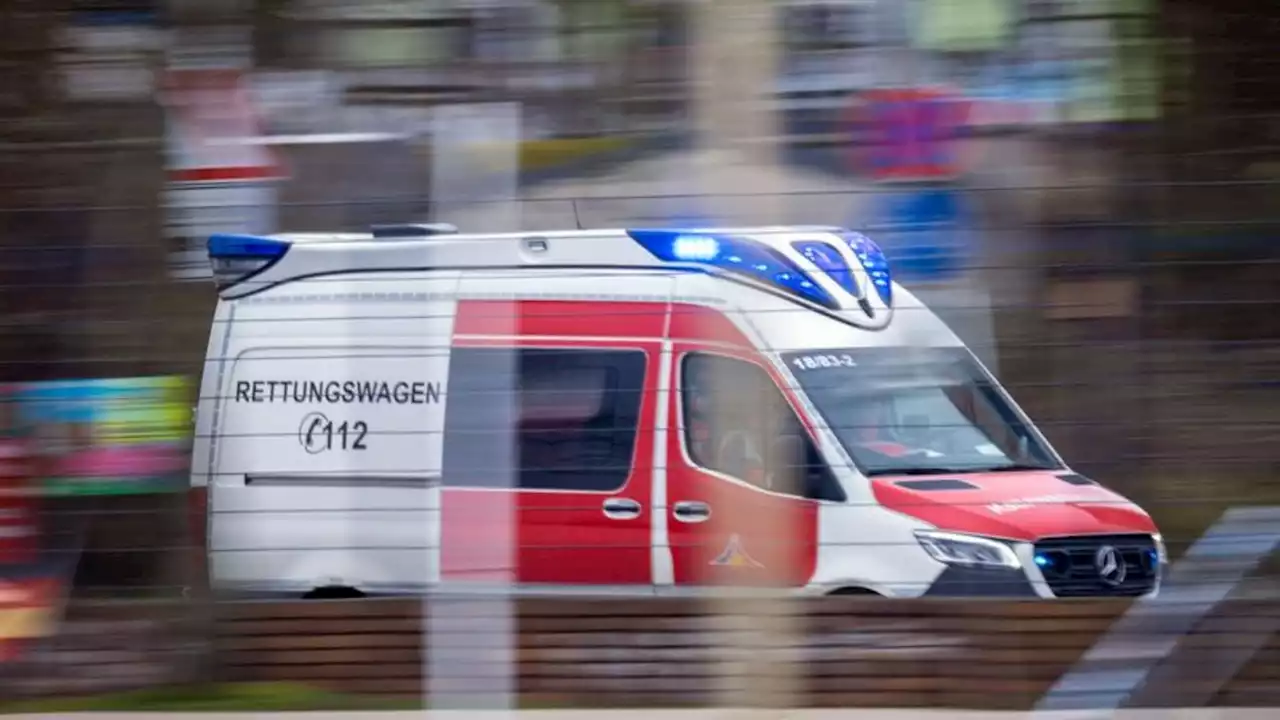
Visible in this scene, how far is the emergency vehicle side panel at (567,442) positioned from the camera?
414cm

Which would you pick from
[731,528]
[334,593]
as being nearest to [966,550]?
[731,528]

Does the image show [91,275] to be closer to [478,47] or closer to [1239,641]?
[478,47]

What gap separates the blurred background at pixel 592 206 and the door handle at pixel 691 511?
317 mm

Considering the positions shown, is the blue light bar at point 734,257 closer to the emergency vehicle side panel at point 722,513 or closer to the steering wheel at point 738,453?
the emergency vehicle side panel at point 722,513

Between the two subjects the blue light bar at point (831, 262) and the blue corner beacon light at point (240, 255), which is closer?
the blue light bar at point (831, 262)

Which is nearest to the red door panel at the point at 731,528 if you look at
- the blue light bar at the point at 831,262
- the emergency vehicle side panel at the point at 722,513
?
the emergency vehicle side panel at the point at 722,513

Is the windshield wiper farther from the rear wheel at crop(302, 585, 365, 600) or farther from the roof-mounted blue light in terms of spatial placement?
the rear wheel at crop(302, 585, 365, 600)

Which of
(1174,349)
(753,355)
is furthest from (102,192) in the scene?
(1174,349)

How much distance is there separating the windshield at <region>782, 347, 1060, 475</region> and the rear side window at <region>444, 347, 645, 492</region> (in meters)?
0.56

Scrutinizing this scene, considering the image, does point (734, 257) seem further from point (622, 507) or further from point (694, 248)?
point (622, 507)

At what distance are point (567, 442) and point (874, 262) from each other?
1014 mm

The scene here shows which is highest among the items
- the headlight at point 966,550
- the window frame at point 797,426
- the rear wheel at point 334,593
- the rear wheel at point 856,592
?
the window frame at point 797,426

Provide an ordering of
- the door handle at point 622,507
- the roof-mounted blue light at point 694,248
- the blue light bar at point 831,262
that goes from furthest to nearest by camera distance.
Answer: the door handle at point 622,507 < the blue light bar at point 831,262 < the roof-mounted blue light at point 694,248

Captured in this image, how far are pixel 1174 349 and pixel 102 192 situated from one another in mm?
2863
